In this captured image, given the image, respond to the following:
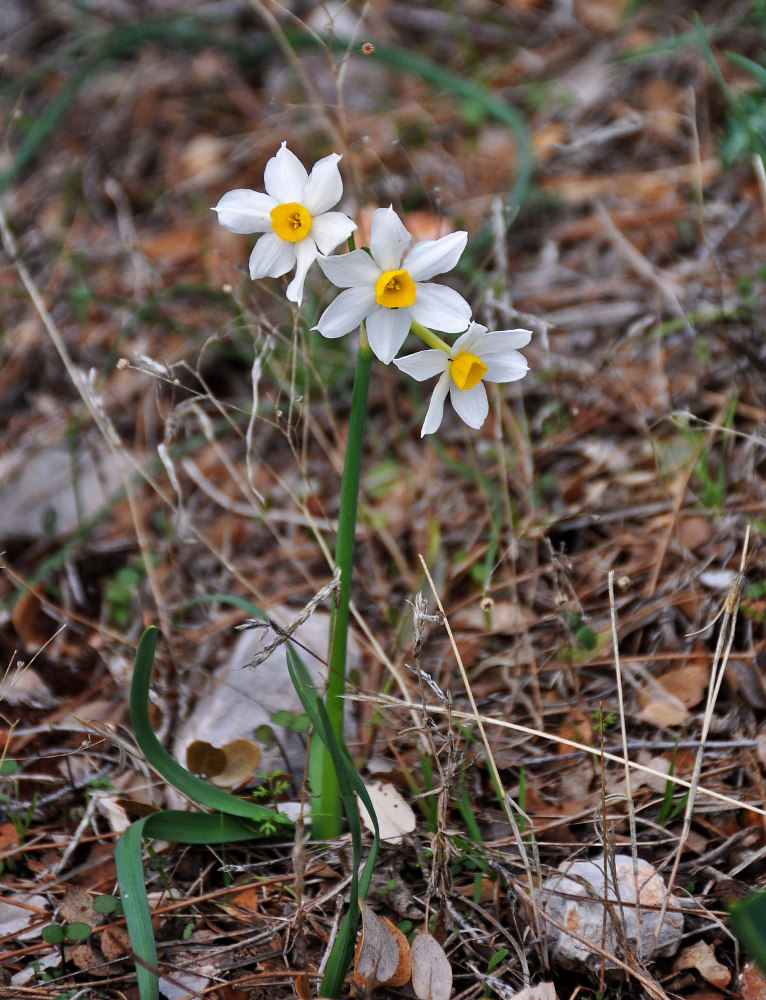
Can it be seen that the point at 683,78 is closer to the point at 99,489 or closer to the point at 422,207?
the point at 422,207

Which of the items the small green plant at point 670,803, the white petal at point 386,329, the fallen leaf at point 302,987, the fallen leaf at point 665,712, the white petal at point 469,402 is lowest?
the fallen leaf at point 665,712

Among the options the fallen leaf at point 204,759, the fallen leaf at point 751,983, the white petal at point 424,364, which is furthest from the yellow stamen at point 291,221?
the fallen leaf at point 751,983

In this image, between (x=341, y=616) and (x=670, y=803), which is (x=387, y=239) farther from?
(x=670, y=803)

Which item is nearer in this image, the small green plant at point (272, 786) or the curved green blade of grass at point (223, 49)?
the small green plant at point (272, 786)

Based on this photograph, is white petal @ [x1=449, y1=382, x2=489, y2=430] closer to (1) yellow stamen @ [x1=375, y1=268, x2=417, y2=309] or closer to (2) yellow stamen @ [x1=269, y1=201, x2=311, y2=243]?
(1) yellow stamen @ [x1=375, y1=268, x2=417, y2=309]

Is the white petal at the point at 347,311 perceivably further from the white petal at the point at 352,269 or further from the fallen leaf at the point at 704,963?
the fallen leaf at the point at 704,963

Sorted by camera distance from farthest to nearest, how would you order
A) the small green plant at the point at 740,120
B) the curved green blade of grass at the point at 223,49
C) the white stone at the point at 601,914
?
the curved green blade of grass at the point at 223,49
the small green plant at the point at 740,120
the white stone at the point at 601,914

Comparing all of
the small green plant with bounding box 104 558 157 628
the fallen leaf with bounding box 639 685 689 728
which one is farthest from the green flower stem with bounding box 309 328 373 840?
the small green plant with bounding box 104 558 157 628
